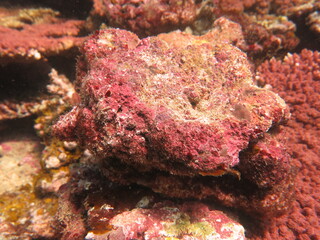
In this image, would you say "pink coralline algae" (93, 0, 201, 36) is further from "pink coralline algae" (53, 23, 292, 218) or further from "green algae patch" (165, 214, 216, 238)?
"green algae patch" (165, 214, 216, 238)

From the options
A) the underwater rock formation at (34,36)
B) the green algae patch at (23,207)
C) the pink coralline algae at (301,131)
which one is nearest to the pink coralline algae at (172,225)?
the pink coralline algae at (301,131)

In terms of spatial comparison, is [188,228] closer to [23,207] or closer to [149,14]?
[23,207]

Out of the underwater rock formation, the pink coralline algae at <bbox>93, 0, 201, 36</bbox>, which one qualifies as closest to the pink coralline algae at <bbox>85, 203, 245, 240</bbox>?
the pink coralline algae at <bbox>93, 0, 201, 36</bbox>

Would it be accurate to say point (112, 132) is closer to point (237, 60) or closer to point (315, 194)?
point (237, 60)

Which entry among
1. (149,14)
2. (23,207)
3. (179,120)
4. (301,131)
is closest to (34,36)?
(149,14)

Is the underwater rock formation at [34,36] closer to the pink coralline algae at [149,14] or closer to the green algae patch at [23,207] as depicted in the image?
the pink coralline algae at [149,14]

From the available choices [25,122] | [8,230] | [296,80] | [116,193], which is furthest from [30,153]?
[296,80]
